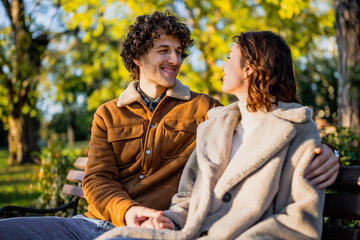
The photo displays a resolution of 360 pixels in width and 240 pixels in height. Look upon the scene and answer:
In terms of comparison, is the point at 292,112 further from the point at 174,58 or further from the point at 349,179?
the point at 174,58

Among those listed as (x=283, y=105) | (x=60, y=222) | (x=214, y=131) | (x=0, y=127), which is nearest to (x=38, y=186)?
(x=60, y=222)

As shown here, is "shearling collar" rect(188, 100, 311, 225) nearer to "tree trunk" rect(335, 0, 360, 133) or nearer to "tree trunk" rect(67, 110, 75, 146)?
"tree trunk" rect(335, 0, 360, 133)

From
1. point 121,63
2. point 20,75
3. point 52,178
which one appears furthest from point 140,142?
point 20,75

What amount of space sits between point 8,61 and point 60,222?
41.6 feet

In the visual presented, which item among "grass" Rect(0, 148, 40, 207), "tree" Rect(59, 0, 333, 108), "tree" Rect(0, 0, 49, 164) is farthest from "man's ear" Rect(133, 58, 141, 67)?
"tree" Rect(0, 0, 49, 164)

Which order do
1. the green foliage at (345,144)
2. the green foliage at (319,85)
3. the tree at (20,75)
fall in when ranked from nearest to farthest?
the green foliage at (345,144), the green foliage at (319,85), the tree at (20,75)

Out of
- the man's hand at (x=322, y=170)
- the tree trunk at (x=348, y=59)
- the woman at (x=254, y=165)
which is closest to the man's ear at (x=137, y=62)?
the woman at (x=254, y=165)

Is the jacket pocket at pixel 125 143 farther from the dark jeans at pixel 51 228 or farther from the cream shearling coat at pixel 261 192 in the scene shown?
the cream shearling coat at pixel 261 192

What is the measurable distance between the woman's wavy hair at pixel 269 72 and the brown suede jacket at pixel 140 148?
2.57 ft

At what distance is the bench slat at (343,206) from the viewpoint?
2244 mm

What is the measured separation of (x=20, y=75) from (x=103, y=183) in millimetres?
12673

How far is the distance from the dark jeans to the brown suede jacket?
9 cm

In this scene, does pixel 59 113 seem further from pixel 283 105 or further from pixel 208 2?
pixel 283 105

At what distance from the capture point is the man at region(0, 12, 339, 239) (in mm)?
2719
